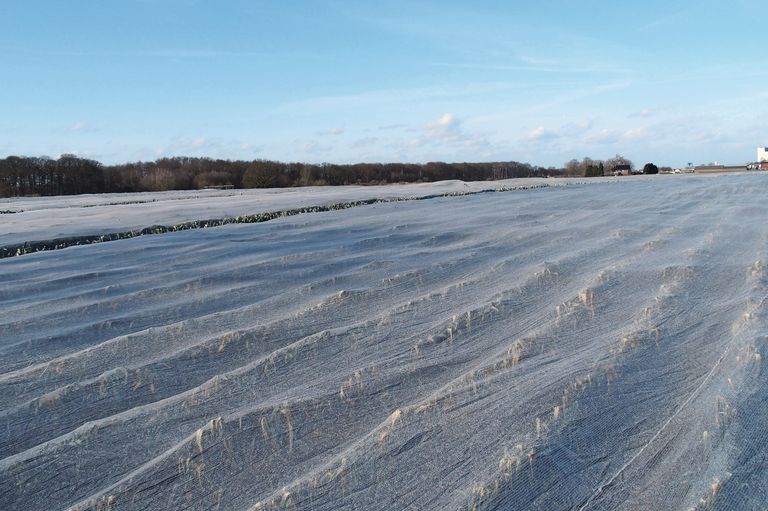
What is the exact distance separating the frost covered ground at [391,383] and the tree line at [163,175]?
23.4 metres

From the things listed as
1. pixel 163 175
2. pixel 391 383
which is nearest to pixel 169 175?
pixel 163 175

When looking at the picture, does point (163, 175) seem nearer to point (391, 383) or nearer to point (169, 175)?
point (169, 175)

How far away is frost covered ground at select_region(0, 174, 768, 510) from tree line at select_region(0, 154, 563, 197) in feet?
76.7

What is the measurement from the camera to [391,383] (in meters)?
2.37

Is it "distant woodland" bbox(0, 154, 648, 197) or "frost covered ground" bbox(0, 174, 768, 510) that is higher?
"distant woodland" bbox(0, 154, 648, 197)

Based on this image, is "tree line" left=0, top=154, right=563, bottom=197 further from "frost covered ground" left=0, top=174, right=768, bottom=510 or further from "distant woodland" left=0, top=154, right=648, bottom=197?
"frost covered ground" left=0, top=174, right=768, bottom=510

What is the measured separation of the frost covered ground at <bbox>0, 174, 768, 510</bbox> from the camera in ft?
5.78

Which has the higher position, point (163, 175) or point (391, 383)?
point (163, 175)

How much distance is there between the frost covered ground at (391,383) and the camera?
176cm

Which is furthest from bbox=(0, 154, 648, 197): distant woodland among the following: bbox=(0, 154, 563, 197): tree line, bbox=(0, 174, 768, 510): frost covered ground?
bbox=(0, 174, 768, 510): frost covered ground

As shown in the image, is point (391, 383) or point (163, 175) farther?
point (163, 175)

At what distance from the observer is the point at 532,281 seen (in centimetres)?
384

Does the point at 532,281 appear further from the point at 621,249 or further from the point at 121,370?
the point at 121,370

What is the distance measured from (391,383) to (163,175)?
2819 cm
